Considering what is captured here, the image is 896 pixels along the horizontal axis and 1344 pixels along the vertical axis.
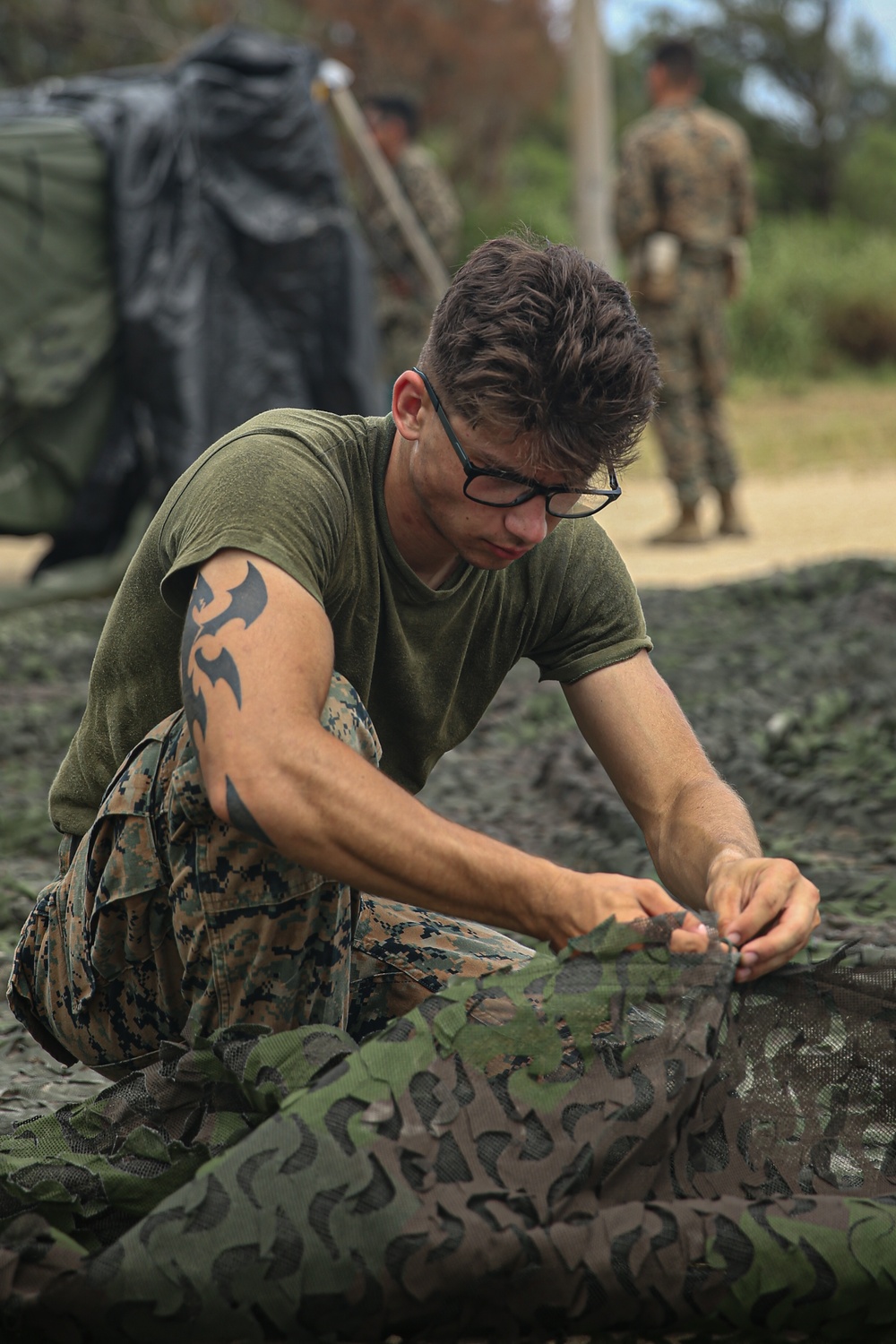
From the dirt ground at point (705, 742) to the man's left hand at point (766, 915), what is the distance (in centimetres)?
96

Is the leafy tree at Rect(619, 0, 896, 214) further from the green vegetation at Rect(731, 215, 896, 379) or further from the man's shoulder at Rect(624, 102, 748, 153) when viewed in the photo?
the man's shoulder at Rect(624, 102, 748, 153)

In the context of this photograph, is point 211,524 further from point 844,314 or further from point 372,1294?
point 844,314

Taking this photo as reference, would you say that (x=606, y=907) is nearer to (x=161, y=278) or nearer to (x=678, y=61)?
(x=161, y=278)

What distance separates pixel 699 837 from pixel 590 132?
41.8 feet

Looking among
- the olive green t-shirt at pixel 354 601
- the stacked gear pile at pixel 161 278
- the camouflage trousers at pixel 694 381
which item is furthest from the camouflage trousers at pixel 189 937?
the camouflage trousers at pixel 694 381

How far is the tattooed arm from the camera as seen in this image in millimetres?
1604

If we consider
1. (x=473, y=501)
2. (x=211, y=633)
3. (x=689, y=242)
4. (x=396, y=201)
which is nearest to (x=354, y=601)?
(x=473, y=501)

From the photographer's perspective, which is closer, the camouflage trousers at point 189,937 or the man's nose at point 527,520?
the camouflage trousers at point 189,937

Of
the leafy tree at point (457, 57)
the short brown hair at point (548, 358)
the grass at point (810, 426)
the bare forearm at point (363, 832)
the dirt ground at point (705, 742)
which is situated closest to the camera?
the bare forearm at point (363, 832)

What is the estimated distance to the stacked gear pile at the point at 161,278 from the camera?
5.93 meters

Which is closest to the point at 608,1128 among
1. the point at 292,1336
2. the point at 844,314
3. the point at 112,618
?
the point at 292,1336

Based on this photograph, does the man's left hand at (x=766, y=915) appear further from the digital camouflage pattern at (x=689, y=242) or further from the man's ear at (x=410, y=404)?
the digital camouflage pattern at (x=689, y=242)

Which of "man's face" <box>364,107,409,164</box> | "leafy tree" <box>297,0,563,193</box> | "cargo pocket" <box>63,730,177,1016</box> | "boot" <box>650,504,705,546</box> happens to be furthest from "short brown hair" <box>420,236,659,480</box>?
"leafy tree" <box>297,0,563,193</box>

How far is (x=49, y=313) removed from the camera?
5.95m
